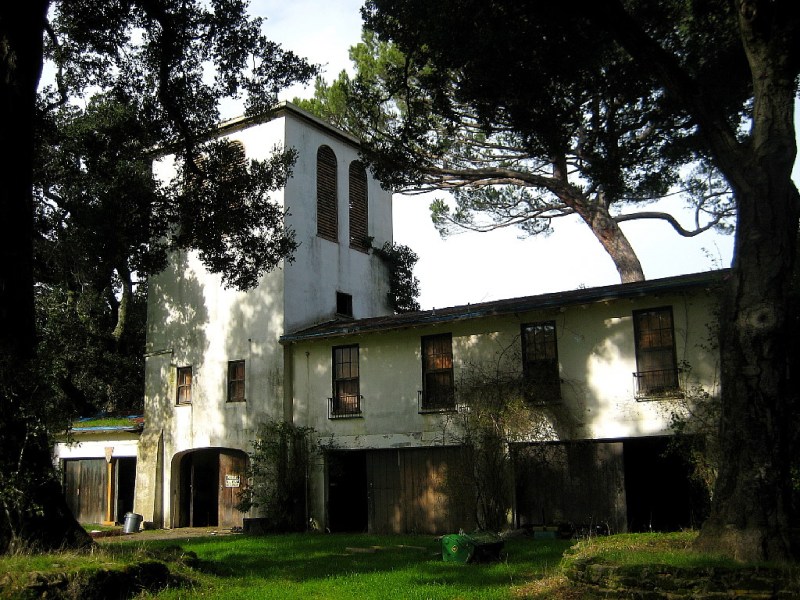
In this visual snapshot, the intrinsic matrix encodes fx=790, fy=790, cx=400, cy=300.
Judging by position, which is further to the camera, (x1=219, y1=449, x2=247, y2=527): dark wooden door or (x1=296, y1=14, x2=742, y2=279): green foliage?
(x1=219, y1=449, x2=247, y2=527): dark wooden door

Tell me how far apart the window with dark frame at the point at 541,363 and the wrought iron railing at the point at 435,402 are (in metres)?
2.15

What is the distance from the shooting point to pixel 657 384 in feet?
56.8

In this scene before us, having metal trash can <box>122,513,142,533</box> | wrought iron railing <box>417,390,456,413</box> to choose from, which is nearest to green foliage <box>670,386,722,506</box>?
wrought iron railing <box>417,390,456,413</box>

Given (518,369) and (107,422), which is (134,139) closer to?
(518,369)

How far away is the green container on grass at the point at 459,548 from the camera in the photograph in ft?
43.8

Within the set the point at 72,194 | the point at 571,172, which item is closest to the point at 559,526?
the point at 571,172

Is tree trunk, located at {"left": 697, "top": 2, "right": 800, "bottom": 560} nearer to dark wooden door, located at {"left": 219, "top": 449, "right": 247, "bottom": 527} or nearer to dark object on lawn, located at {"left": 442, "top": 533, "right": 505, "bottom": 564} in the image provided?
dark object on lawn, located at {"left": 442, "top": 533, "right": 505, "bottom": 564}

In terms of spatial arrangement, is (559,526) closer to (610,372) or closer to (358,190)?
(610,372)

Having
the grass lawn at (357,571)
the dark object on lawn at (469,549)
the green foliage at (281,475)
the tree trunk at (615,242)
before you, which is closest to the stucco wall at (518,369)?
the green foliage at (281,475)

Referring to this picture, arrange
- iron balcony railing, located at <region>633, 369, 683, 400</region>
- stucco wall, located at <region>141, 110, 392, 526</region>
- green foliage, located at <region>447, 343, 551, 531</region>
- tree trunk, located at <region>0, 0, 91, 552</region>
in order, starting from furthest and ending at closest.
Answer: stucco wall, located at <region>141, 110, 392, 526</region> < green foliage, located at <region>447, 343, 551, 531</region> < iron balcony railing, located at <region>633, 369, 683, 400</region> < tree trunk, located at <region>0, 0, 91, 552</region>

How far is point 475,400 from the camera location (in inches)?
751

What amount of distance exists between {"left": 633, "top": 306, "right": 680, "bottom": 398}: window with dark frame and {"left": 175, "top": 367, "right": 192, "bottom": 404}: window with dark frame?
13.9m

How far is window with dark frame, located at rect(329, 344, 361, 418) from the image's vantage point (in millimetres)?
21906

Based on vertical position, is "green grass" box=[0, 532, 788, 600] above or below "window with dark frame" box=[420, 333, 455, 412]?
below
